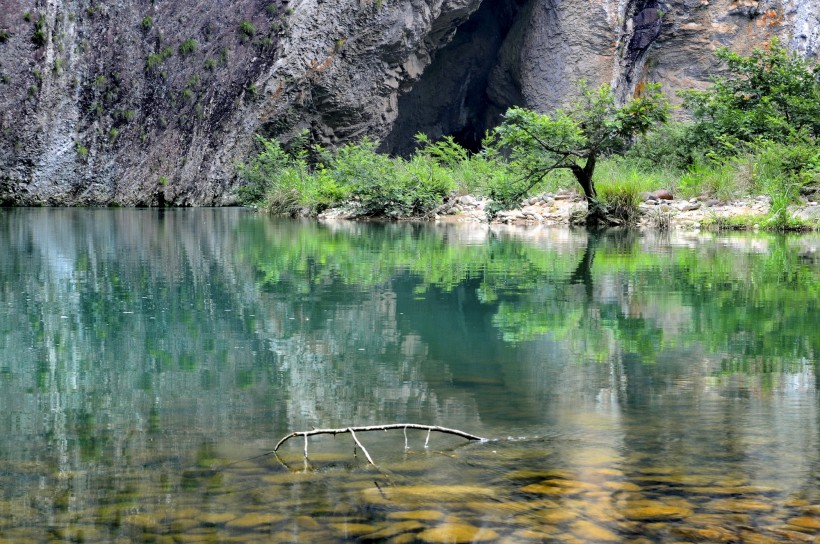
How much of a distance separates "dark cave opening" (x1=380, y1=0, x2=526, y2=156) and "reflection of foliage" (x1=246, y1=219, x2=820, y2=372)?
21.7 metres

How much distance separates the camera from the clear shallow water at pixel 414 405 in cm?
238

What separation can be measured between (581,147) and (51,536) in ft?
47.2

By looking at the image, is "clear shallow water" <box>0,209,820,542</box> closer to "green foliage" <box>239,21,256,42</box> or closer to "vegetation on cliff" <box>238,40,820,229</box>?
"vegetation on cliff" <box>238,40,820,229</box>

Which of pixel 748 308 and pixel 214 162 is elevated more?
pixel 214 162

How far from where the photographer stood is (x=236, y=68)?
27.5m

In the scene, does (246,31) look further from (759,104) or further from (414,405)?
(414,405)

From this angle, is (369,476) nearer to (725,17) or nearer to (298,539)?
(298,539)

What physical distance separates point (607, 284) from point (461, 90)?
26973 mm

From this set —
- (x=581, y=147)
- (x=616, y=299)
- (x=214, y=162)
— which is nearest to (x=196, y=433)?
(x=616, y=299)

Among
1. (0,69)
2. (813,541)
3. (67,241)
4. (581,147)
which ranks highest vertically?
(0,69)

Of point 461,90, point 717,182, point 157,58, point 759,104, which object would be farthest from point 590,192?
point 461,90

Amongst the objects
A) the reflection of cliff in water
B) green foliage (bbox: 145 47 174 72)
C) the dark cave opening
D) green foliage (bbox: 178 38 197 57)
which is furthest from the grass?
the dark cave opening

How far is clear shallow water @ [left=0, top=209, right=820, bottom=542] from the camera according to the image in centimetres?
238

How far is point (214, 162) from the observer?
2702cm
